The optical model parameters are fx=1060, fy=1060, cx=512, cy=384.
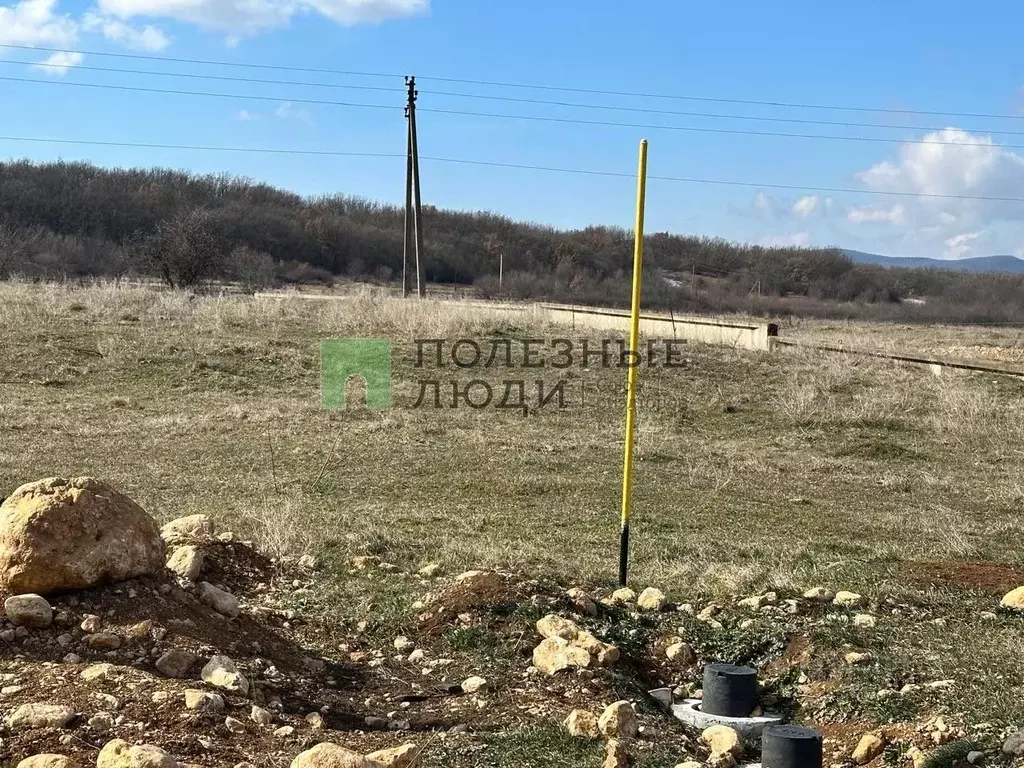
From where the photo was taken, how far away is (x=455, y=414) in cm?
1484

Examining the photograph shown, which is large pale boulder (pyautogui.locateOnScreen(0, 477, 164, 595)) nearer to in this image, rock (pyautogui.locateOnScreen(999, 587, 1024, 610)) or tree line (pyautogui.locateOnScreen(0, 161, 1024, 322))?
rock (pyautogui.locateOnScreen(999, 587, 1024, 610))

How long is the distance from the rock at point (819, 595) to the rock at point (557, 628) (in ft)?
5.15

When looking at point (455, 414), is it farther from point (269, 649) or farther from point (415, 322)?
point (269, 649)

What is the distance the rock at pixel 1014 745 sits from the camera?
381cm

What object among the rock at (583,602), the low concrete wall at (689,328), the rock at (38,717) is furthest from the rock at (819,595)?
the low concrete wall at (689,328)

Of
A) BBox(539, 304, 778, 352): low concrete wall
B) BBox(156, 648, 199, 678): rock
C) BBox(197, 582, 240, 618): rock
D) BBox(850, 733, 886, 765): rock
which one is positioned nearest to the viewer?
BBox(850, 733, 886, 765): rock

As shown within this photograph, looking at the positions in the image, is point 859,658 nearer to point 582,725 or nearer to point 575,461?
point 582,725

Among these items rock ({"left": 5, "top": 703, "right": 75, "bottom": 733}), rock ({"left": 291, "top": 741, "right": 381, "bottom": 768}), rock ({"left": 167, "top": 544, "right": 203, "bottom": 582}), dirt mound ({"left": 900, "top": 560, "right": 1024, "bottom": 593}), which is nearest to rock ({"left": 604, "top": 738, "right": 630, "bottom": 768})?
rock ({"left": 291, "top": 741, "right": 381, "bottom": 768})

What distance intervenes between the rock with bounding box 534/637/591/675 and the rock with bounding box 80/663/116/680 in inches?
72.8

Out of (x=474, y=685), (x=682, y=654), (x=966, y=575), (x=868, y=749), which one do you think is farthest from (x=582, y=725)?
(x=966, y=575)

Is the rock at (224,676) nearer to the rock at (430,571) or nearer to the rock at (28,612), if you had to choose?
the rock at (28,612)

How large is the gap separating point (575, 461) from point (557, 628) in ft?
22.8

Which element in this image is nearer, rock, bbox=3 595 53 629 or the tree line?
rock, bbox=3 595 53 629

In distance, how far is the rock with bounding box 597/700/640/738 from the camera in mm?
Answer: 3957
